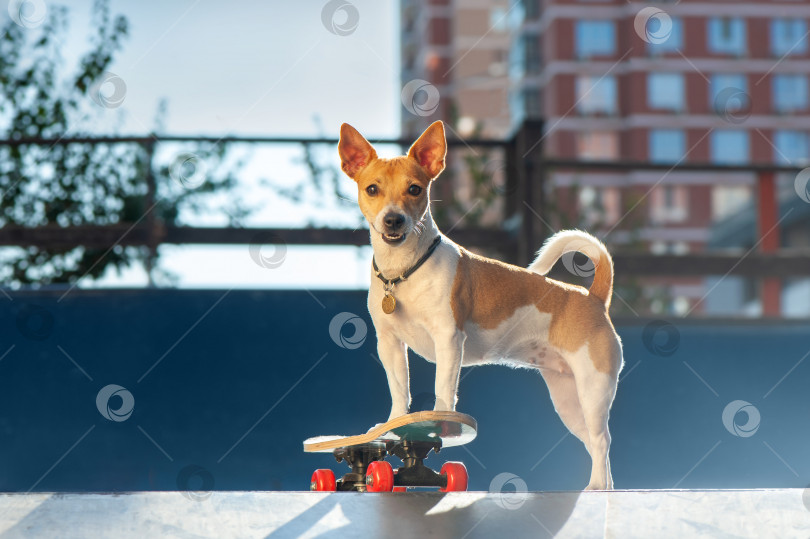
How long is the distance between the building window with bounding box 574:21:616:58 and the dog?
Result: 31.9 m

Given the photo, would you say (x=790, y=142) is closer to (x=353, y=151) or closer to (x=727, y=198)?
(x=727, y=198)

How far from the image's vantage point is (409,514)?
1764mm

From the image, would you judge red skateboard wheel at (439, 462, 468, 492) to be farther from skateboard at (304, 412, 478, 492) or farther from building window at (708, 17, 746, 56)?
building window at (708, 17, 746, 56)

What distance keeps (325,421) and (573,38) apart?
102 feet

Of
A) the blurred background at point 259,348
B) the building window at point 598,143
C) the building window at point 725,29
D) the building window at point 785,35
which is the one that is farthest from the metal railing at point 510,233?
the building window at point 785,35

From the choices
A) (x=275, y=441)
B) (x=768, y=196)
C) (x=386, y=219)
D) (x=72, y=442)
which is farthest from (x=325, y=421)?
(x=768, y=196)

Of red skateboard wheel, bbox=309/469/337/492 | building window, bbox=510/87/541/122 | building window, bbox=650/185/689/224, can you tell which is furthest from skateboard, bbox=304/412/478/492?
building window, bbox=510/87/541/122

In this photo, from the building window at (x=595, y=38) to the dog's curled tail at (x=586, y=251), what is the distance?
31712 mm

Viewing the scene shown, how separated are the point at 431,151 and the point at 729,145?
32056mm

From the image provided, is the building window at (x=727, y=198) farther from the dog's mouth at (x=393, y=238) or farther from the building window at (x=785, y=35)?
the dog's mouth at (x=393, y=238)

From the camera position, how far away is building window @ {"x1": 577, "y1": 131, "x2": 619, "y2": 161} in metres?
32.4

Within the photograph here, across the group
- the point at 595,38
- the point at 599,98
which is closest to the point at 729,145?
the point at 599,98

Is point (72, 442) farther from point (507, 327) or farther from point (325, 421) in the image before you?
point (507, 327)

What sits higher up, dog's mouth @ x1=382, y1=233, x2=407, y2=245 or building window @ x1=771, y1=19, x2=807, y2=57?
building window @ x1=771, y1=19, x2=807, y2=57
